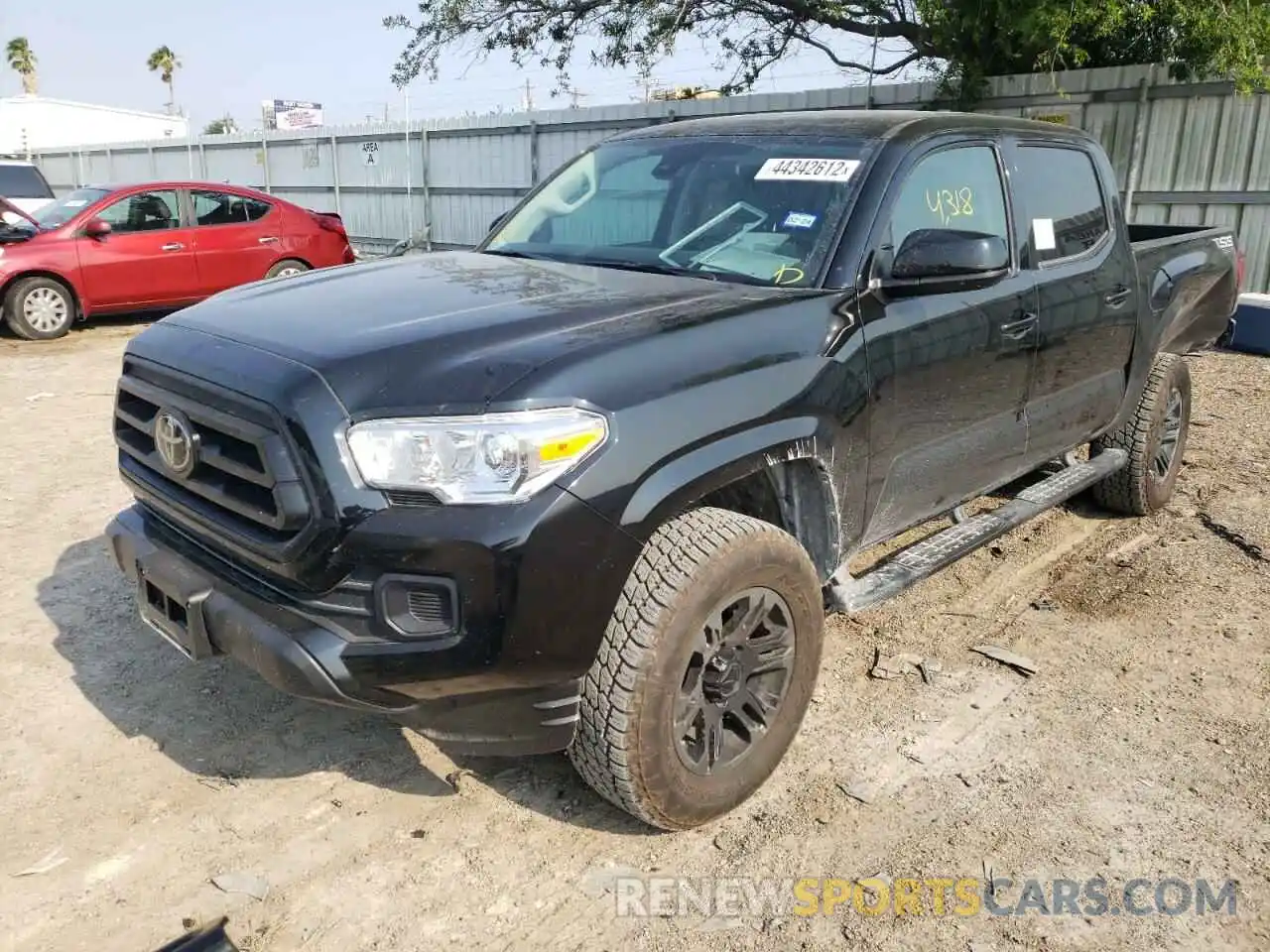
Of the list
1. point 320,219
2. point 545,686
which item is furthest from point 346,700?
point 320,219

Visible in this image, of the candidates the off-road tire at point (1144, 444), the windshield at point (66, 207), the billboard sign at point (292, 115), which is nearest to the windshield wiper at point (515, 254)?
the off-road tire at point (1144, 444)

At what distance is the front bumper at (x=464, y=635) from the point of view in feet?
7.57

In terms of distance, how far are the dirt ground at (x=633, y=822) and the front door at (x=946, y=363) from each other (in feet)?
2.29

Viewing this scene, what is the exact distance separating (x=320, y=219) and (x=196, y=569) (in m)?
10.6

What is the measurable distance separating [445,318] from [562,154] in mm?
12628

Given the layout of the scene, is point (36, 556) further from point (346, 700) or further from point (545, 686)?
point (545, 686)

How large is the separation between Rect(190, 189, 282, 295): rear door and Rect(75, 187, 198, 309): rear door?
0.53 feet

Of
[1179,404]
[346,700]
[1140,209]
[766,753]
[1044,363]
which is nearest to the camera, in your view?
[346,700]

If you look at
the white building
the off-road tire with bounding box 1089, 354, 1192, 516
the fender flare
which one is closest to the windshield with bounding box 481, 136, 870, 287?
the fender flare

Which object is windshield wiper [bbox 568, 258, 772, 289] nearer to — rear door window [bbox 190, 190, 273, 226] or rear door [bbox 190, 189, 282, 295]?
rear door [bbox 190, 189, 282, 295]

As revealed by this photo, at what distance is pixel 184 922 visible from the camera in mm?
2506

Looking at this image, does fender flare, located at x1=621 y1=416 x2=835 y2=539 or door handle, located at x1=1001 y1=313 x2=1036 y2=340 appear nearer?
fender flare, located at x1=621 y1=416 x2=835 y2=539

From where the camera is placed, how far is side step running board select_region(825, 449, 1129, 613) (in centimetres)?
337

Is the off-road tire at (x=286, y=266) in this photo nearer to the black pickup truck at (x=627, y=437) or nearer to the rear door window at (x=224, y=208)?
the rear door window at (x=224, y=208)
